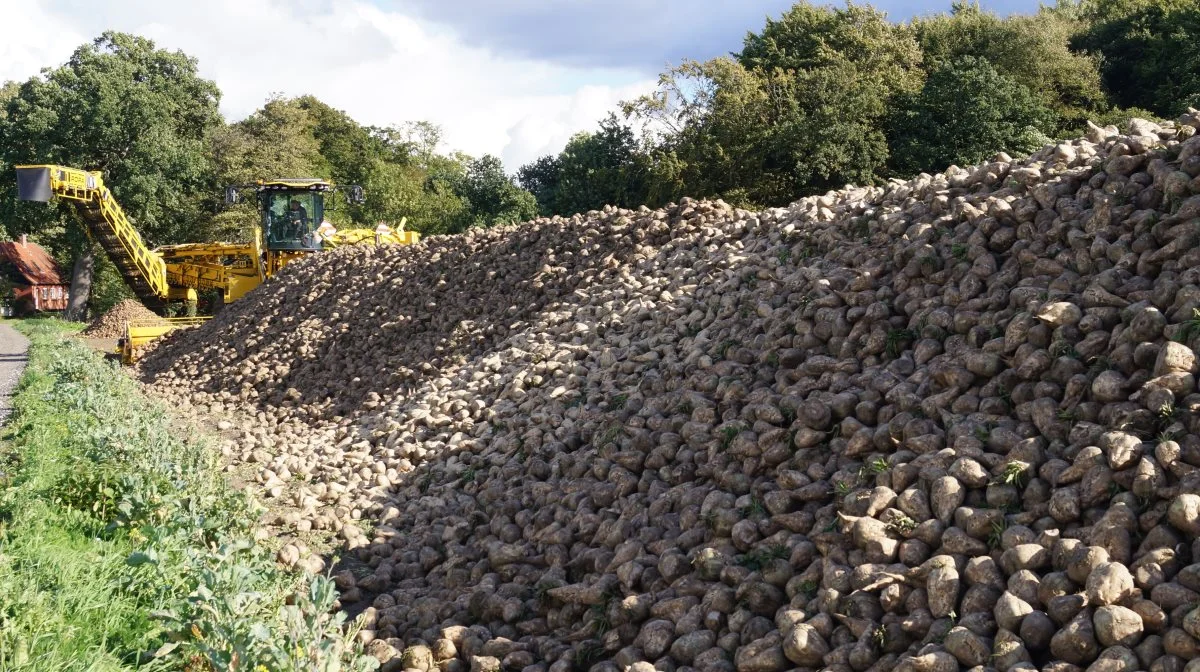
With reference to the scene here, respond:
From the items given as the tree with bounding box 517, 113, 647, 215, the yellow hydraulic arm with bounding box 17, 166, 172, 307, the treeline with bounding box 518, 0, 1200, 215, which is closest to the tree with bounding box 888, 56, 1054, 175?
the treeline with bounding box 518, 0, 1200, 215

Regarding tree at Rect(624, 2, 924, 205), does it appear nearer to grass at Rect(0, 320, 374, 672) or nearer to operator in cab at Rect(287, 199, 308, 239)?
operator in cab at Rect(287, 199, 308, 239)

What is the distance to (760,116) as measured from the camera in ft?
79.6

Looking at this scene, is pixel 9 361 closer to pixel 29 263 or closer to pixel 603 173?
pixel 603 173

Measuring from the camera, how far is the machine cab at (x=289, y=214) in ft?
58.7

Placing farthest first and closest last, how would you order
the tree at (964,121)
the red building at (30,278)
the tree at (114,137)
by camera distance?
the red building at (30,278), the tree at (114,137), the tree at (964,121)

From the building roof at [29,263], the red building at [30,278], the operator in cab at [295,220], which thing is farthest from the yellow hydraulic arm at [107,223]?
the building roof at [29,263]

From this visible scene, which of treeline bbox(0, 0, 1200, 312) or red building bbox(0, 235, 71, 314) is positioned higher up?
treeline bbox(0, 0, 1200, 312)

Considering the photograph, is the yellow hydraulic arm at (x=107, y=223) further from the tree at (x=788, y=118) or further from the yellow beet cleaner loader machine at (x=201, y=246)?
the tree at (x=788, y=118)

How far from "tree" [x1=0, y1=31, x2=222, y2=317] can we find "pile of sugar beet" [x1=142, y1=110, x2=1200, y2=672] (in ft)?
73.6

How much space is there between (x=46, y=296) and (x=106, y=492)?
3632cm

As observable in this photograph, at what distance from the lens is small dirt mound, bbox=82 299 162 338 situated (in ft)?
76.3

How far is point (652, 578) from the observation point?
4.29m

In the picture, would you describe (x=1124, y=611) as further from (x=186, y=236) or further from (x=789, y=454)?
(x=186, y=236)

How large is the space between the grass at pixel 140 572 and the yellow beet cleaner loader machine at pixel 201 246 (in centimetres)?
1108
